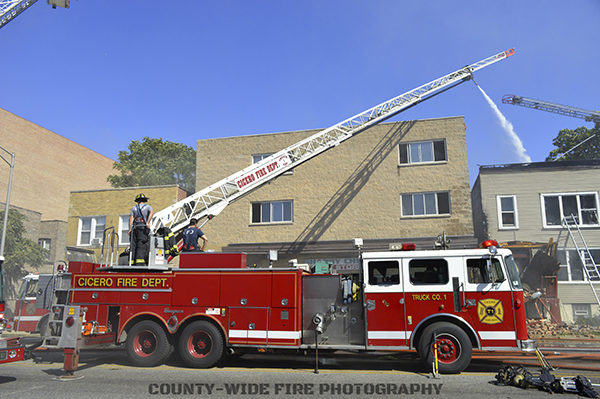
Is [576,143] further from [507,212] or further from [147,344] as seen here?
[147,344]

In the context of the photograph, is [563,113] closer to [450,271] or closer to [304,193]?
[304,193]

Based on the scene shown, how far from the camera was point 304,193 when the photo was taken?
74.4 ft

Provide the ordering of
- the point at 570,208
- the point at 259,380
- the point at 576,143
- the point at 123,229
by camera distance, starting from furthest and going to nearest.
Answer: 1. the point at 576,143
2. the point at 123,229
3. the point at 570,208
4. the point at 259,380

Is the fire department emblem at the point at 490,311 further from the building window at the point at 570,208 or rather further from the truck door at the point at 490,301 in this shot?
the building window at the point at 570,208

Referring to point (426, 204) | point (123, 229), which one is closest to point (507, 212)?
point (426, 204)

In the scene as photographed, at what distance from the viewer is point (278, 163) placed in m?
18.0

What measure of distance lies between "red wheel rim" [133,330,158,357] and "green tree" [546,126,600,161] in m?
39.7

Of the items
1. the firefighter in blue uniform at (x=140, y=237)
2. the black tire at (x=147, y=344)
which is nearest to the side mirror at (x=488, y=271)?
the black tire at (x=147, y=344)

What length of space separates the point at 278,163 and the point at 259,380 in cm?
1098

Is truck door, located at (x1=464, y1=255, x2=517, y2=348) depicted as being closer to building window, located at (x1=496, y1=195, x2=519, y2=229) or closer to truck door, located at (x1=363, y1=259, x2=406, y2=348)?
truck door, located at (x1=363, y1=259, x2=406, y2=348)

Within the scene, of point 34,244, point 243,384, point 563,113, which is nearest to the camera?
point 243,384

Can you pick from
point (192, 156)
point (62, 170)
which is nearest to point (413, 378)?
point (192, 156)

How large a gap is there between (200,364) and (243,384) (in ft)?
6.40

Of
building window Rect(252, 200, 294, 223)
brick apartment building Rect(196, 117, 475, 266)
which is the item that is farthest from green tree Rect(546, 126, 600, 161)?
building window Rect(252, 200, 294, 223)
